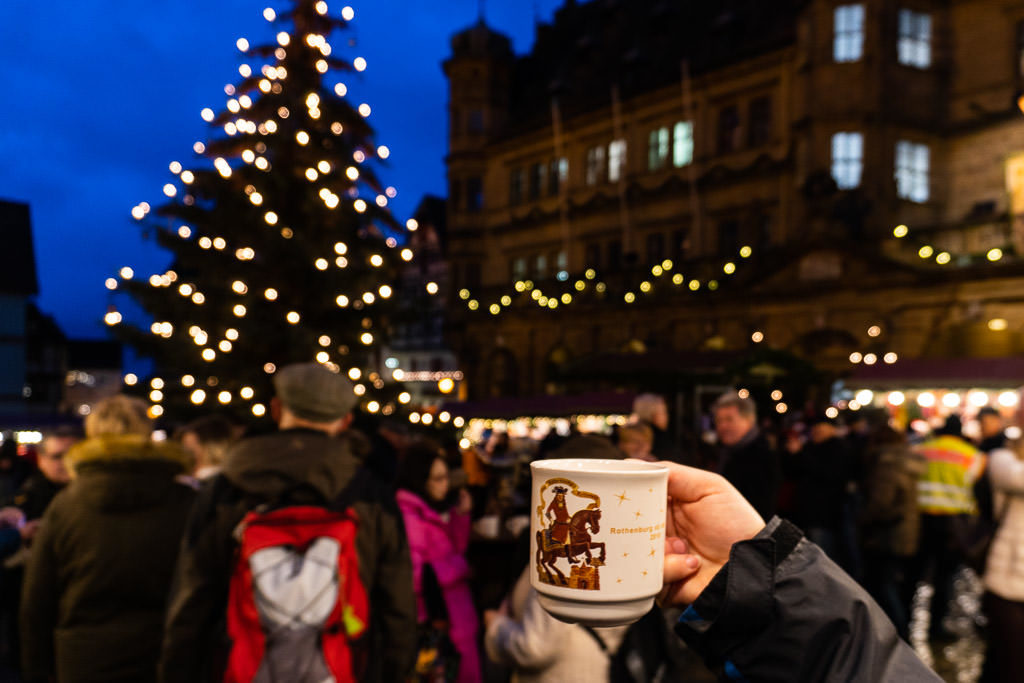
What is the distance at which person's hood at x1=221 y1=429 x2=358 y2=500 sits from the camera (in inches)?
113

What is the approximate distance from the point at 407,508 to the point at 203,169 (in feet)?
27.9

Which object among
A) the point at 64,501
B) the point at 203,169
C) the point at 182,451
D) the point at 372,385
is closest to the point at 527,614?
the point at 182,451

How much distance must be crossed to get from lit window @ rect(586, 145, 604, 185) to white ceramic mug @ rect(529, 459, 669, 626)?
102 feet

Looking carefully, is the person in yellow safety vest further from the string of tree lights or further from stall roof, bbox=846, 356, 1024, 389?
the string of tree lights

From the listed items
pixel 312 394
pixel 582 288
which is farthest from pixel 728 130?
pixel 312 394

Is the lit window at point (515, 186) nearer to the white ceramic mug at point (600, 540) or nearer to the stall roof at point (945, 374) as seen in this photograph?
the stall roof at point (945, 374)

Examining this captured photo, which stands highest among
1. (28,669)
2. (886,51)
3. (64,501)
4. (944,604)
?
(886,51)

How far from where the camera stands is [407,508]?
13.7 ft

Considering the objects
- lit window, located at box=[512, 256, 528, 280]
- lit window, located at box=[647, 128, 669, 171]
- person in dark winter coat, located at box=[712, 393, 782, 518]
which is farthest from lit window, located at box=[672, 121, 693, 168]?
person in dark winter coat, located at box=[712, 393, 782, 518]

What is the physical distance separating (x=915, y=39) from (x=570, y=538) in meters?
25.5

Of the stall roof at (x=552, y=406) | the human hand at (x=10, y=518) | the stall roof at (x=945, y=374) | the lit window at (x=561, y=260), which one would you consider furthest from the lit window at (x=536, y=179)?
the human hand at (x=10, y=518)

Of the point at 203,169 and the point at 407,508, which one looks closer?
the point at 407,508

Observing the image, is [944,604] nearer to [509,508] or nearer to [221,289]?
[509,508]

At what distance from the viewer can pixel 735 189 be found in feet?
86.3
